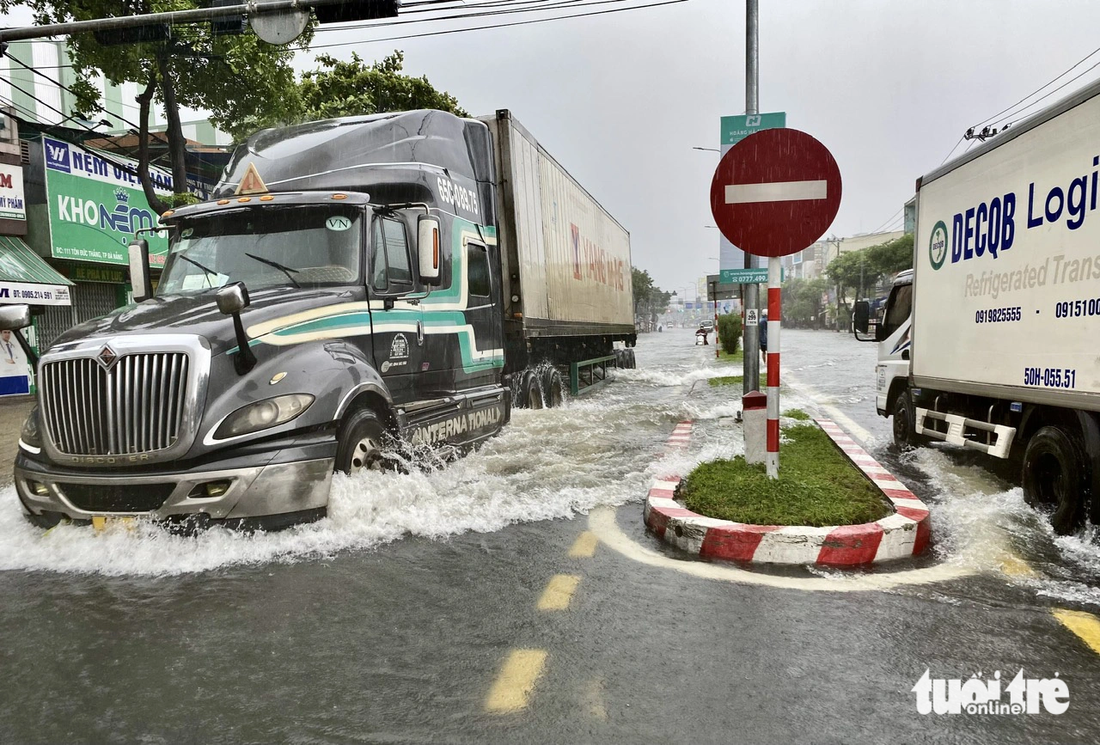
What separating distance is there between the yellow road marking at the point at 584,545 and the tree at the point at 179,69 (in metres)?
10.4

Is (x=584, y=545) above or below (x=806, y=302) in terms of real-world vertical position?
below

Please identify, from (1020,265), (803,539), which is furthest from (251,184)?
(1020,265)

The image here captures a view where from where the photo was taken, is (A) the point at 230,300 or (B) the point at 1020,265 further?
(B) the point at 1020,265

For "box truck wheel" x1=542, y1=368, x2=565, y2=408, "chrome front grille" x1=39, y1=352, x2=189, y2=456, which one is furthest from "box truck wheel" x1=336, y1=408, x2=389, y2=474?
"box truck wheel" x1=542, y1=368, x2=565, y2=408

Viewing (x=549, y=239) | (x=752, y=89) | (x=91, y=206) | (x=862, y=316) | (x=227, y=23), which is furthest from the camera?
(x=91, y=206)

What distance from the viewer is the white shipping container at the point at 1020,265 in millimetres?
4332

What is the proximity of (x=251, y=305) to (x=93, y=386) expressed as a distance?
109 centimetres

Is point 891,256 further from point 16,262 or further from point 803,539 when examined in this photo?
point 803,539

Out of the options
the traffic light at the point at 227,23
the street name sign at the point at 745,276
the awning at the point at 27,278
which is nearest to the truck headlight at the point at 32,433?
the traffic light at the point at 227,23

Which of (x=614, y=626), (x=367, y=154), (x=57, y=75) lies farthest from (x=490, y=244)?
(x=57, y=75)

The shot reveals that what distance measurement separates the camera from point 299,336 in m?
5.06

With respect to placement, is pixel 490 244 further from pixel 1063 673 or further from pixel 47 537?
pixel 1063 673

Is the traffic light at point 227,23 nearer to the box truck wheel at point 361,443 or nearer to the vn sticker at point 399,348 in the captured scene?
the vn sticker at point 399,348

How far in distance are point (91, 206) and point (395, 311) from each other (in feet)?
47.9
